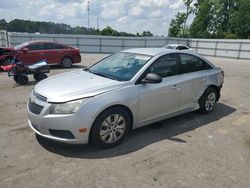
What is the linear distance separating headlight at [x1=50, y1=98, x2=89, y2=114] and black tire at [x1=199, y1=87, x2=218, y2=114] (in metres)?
3.23

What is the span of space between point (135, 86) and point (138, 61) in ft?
2.27

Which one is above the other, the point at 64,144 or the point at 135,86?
the point at 135,86

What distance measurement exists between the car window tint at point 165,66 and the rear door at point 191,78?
231mm

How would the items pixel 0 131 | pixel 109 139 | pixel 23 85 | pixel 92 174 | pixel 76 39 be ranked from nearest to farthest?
pixel 92 174
pixel 109 139
pixel 0 131
pixel 23 85
pixel 76 39

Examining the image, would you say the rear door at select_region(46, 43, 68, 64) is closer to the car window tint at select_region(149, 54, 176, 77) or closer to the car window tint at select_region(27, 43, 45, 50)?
the car window tint at select_region(27, 43, 45, 50)

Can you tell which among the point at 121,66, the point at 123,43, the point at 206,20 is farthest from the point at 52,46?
the point at 206,20

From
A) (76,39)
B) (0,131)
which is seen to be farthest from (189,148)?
(76,39)

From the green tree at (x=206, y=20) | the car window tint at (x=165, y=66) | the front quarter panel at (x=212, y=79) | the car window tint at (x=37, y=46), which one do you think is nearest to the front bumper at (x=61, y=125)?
the car window tint at (x=165, y=66)

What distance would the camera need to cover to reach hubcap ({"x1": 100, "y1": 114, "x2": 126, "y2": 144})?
4.15 m

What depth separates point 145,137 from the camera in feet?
15.7

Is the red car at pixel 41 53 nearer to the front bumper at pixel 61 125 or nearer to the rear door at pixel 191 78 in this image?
the rear door at pixel 191 78

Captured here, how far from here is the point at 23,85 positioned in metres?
9.33

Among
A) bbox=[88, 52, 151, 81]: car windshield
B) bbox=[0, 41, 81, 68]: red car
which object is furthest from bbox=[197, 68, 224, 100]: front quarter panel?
bbox=[0, 41, 81, 68]: red car

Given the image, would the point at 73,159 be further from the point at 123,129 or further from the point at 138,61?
the point at 138,61
